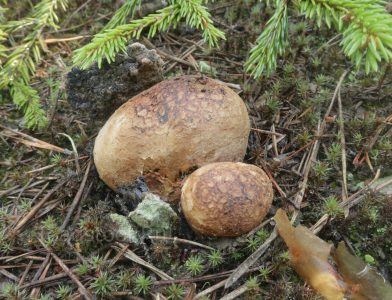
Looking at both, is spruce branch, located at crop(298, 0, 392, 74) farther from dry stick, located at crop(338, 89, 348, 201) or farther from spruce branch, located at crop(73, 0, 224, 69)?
dry stick, located at crop(338, 89, 348, 201)

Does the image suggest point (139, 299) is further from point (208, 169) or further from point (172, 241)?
point (208, 169)

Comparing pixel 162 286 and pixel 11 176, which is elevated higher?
pixel 11 176

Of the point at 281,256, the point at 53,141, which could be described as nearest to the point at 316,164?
the point at 281,256

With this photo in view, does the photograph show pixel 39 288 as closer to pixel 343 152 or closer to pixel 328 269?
pixel 328 269

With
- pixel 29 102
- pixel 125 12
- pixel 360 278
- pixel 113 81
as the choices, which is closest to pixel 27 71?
pixel 29 102

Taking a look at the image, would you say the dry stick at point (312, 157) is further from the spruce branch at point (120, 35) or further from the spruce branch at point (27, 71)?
the spruce branch at point (27, 71)

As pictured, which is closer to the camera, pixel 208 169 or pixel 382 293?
pixel 382 293
